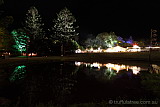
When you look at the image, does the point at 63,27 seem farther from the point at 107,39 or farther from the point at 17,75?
the point at 17,75

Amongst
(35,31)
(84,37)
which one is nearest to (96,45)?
(84,37)

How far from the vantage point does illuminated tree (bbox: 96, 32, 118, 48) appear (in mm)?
72775

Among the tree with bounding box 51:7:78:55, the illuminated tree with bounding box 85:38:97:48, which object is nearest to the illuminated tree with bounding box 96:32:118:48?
the illuminated tree with bounding box 85:38:97:48

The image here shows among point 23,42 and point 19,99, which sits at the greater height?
point 23,42

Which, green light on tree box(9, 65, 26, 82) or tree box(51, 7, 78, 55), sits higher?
tree box(51, 7, 78, 55)

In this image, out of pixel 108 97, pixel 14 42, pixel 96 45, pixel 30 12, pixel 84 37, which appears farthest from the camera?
pixel 84 37

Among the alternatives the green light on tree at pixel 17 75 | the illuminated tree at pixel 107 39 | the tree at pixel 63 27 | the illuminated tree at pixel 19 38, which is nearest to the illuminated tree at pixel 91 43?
the illuminated tree at pixel 107 39

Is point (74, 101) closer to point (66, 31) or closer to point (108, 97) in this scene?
point (108, 97)

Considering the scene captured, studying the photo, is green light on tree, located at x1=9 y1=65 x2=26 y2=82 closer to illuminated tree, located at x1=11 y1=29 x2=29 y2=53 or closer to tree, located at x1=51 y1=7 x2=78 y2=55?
illuminated tree, located at x1=11 y1=29 x2=29 y2=53

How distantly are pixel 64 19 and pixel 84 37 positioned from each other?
36.1 m

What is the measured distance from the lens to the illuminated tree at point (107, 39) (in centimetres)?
7278

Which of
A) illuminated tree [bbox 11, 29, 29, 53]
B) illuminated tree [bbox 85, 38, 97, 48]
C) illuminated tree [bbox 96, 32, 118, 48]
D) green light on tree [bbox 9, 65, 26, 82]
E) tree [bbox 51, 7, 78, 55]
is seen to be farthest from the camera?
illuminated tree [bbox 85, 38, 97, 48]

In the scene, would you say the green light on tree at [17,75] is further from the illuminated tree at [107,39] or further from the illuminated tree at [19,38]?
the illuminated tree at [107,39]

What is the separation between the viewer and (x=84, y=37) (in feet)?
275
